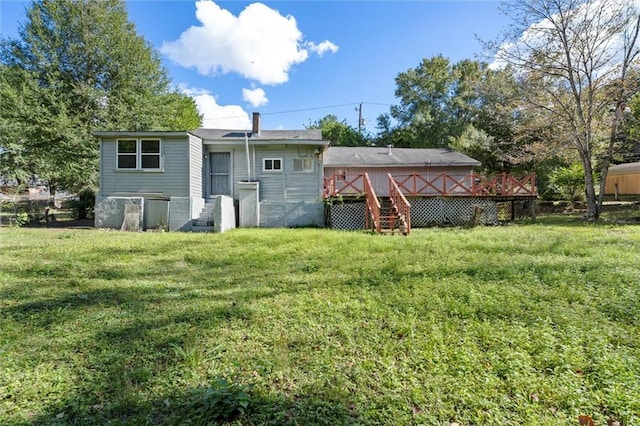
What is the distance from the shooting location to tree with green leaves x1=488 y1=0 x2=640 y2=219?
11008mm

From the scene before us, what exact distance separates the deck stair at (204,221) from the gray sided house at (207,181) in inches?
1.2

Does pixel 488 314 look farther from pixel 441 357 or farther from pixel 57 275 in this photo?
pixel 57 275

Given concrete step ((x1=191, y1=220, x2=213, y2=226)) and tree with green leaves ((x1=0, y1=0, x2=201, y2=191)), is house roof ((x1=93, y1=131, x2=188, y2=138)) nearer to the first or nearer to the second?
concrete step ((x1=191, y1=220, x2=213, y2=226))

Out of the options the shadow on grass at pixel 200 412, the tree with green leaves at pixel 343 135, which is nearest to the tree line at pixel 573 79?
the shadow on grass at pixel 200 412

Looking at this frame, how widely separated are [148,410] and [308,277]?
301cm

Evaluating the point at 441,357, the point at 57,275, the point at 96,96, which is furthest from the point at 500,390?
the point at 96,96

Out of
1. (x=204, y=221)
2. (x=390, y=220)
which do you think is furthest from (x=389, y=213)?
(x=204, y=221)

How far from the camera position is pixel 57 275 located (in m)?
4.88

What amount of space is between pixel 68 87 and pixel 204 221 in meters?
11.5

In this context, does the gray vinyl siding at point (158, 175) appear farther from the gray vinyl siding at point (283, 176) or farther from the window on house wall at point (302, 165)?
the window on house wall at point (302, 165)

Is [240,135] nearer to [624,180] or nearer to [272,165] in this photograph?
[272,165]

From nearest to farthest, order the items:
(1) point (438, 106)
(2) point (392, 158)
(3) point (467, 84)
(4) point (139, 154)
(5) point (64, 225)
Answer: (4) point (139, 154) < (5) point (64, 225) < (3) point (467, 84) < (2) point (392, 158) < (1) point (438, 106)

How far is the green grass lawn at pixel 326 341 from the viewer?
2.22m

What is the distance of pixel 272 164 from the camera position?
39.6 feet
